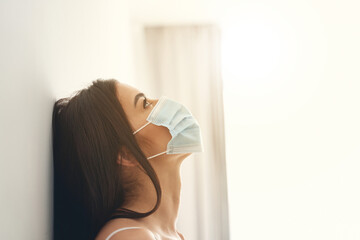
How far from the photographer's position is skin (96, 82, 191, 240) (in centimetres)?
114

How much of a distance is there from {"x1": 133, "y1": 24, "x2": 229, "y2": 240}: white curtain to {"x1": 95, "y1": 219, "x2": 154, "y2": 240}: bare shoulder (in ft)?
6.92

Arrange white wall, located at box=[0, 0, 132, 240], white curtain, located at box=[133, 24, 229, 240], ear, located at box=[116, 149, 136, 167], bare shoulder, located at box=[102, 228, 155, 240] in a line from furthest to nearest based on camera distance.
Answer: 1. white curtain, located at box=[133, 24, 229, 240]
2. ear, located at box=[116, 149, 136, 167]
3. bare shoulder, located at box=[102, 228, 155, 240]
4. white wall, located at box=[0, 0, 132, 240]

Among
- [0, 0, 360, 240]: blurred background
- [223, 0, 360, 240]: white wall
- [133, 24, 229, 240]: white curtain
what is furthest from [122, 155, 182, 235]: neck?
[223, 0, 360, 240]: white wall

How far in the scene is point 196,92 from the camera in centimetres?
316

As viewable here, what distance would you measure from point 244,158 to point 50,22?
2.44 meters

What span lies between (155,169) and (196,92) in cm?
200

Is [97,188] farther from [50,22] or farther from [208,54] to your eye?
[208,54]

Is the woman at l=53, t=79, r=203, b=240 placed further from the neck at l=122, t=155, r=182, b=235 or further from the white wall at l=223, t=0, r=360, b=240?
the white wall at l=223, t=0, r=360, b=240

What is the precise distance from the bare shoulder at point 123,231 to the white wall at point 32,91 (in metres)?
0.15

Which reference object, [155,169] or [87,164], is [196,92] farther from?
[87,164]

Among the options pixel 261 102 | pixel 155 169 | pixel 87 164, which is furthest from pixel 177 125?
pixel 261 102

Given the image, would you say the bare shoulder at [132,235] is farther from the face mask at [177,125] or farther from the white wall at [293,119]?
the white wall at [293,119]

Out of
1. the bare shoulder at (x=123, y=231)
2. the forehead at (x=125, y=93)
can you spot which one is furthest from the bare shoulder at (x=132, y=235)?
the forehead at (x=125, y=93)

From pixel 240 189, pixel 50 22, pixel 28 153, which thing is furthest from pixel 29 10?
pixel 240 189
